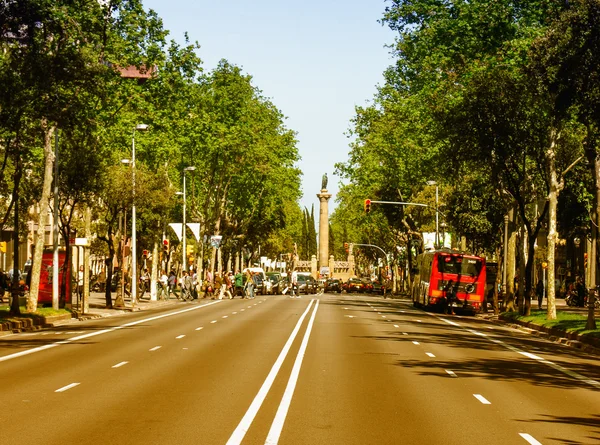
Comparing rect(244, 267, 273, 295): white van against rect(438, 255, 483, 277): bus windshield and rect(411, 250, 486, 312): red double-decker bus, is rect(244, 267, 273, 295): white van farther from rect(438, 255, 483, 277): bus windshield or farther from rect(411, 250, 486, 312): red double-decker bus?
rect(438, 255, 483, 277): bus windshield

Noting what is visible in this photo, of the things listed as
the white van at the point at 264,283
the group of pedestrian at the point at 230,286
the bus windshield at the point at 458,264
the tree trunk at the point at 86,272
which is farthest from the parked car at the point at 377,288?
the tree trunk at the point at 86,272

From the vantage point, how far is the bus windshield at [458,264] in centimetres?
5528

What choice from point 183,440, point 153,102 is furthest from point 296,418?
point 153,102

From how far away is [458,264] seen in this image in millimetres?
55531

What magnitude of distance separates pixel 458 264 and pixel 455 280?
1231 mm

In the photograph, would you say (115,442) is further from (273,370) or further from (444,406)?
(273,370)

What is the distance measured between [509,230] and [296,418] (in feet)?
137

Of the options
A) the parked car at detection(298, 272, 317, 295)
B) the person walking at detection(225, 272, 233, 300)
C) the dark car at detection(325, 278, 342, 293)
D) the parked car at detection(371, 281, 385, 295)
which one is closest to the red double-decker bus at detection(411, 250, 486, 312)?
the person walking at detection(225, 272, 233, 300)

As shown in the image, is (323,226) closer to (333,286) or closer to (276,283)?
(333,286)

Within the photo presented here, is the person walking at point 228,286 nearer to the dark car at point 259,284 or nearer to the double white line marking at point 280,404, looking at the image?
the dark car at point 259,284

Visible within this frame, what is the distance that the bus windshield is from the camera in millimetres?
55281

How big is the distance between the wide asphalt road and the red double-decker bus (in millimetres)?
22554

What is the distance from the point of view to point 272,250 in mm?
139250

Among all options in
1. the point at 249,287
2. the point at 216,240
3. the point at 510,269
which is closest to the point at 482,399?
the point at 510,269
